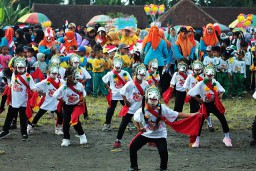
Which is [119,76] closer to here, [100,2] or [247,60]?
[247,60]

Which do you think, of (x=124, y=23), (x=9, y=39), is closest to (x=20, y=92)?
(x=9, y=39)

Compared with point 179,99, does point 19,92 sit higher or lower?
higher

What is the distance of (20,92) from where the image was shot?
11016mm

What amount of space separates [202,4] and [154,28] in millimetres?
37699

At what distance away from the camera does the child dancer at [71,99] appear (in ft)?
34.4

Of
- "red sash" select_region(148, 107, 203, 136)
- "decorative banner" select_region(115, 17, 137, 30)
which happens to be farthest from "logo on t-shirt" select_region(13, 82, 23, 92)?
"decorative banner" select_region(115, 17, 137, 30)

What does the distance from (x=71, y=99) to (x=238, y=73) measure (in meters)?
7.72

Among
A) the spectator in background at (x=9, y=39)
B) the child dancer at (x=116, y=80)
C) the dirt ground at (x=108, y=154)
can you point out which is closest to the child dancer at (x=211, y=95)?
the dirt ground at (x=108, y=154)

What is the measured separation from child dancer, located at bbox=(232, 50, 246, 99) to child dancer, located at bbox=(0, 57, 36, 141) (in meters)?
7.65

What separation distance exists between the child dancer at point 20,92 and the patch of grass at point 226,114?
1.64 m

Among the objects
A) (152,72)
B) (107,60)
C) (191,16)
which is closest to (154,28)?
(107,60)

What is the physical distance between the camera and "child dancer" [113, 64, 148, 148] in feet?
34.0

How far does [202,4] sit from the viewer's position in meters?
51.9

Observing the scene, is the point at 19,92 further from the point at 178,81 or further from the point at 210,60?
the point at 210,60
